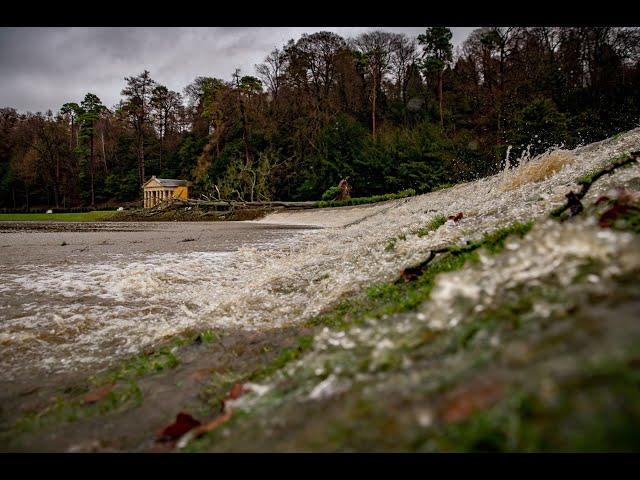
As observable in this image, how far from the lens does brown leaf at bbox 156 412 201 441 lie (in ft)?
4.07

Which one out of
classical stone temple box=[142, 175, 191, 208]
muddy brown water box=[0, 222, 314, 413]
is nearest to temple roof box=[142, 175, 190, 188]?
classical stone temple box=[142, 175, 191, 208]

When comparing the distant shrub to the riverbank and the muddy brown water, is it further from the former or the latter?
the riverbank

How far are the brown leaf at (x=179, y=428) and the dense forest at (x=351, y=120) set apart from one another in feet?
77.9

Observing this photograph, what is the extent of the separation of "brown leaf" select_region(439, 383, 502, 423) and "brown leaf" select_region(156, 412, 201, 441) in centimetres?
98

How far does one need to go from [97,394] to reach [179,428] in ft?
2.58

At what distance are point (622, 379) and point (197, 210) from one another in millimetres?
26178

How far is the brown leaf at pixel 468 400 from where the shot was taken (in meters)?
0.63

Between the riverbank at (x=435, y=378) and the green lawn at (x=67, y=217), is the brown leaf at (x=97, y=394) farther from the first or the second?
the green lawn at (x=67, y=217)

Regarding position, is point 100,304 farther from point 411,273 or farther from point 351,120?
point 351,120

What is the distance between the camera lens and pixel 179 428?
125 centimetres

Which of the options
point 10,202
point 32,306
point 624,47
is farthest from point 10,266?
point 10,202
